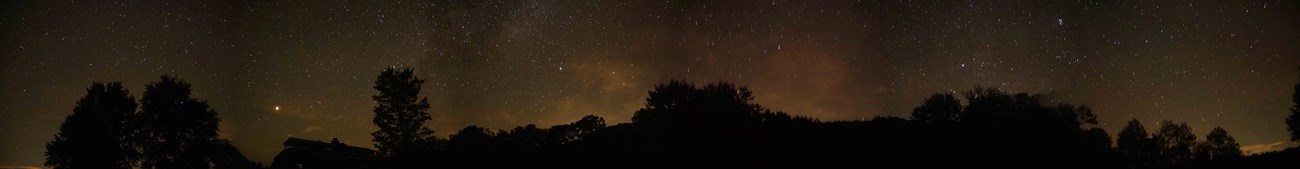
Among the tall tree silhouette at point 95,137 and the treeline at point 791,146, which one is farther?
the tall tree silhouette at point 95,137

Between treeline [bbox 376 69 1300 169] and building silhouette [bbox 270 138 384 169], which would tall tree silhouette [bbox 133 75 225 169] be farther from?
treeline [bbox 376 69 1300 169]

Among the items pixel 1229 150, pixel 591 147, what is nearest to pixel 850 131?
pixel 591 147

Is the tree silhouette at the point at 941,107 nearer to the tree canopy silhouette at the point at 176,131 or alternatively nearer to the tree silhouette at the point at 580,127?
the tree silhouette at the point at 580,127

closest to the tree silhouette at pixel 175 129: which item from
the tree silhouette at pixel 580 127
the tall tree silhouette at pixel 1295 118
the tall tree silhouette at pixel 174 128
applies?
the tall tree silhouette at pixel 174 128

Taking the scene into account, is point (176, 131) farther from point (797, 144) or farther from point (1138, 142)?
point (1138, 142)

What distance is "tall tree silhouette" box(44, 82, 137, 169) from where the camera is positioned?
3422cm

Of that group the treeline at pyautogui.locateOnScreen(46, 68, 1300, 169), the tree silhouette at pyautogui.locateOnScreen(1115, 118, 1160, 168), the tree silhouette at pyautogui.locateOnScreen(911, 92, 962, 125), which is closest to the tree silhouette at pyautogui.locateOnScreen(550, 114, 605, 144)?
the treeline at pyautogui.locateOnScreen(46, 68, 1300, 169)

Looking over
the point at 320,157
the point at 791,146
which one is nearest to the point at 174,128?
the point at 320,157

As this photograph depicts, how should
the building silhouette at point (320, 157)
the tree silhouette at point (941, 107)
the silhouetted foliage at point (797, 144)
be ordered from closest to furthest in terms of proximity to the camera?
the silhouetted foliage at point (797, 144)
the building silhouette at point (320, 157)
the tree silhouette at point (941, 107)

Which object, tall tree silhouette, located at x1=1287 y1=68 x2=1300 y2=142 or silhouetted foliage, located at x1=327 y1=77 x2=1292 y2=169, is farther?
tall tree silhouette, located at x1=1287 y1=68 x2=1300 y2=142

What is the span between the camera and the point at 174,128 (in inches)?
1462

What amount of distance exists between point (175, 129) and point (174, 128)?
0.09 m

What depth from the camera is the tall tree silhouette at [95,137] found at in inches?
1347

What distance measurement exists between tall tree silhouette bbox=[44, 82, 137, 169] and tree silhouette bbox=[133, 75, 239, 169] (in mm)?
796
